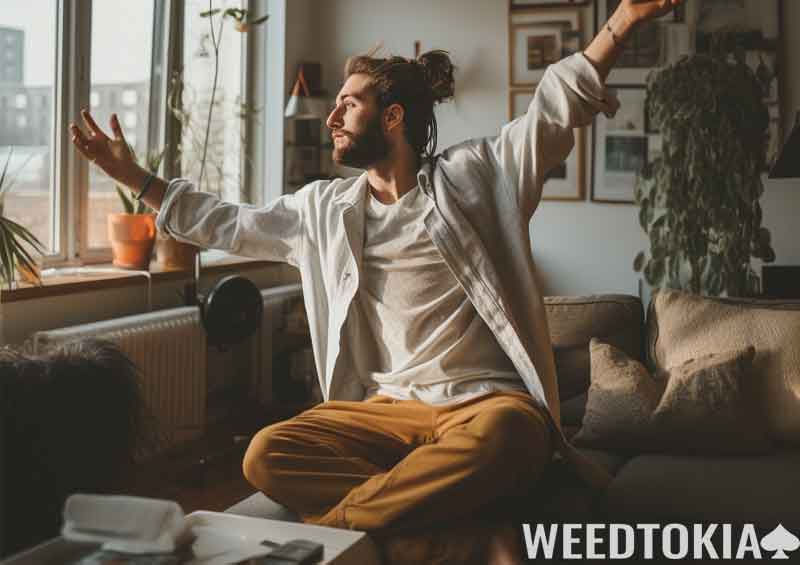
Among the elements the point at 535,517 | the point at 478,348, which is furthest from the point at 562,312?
the point at 535,517

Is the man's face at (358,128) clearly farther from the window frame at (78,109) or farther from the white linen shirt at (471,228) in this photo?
the window frame at (78,109)

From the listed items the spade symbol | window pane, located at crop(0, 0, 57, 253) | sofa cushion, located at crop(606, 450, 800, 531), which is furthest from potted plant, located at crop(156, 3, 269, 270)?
the spade symbol

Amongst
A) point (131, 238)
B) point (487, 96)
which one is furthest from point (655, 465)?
point (487, 96)

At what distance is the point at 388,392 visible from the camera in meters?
2.35

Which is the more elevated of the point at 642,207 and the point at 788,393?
the point at 642,207

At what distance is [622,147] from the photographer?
4914 mm

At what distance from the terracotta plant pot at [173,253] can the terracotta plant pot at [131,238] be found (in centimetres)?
16

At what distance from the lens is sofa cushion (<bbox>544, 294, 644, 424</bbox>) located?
2.98 meters

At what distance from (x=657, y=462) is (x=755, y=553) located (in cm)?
45

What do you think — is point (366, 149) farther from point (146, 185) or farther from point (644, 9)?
point (644, 9)

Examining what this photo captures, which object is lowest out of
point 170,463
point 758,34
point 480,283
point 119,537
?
point 170,463

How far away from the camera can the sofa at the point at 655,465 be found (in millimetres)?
2141

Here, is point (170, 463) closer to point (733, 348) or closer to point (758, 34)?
point (733, 348)

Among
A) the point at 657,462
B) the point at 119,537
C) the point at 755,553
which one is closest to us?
the point at 119,537
